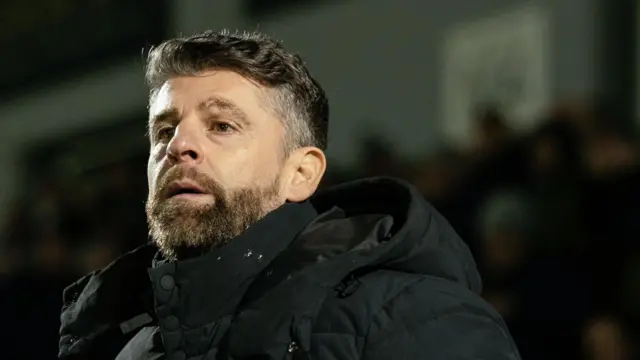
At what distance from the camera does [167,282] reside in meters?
1.47

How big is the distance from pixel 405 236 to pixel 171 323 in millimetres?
305

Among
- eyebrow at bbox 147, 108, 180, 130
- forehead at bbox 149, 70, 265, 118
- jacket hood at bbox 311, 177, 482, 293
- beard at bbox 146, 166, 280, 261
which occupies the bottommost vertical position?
jacket hood at bbox 311, 177, 482, 293

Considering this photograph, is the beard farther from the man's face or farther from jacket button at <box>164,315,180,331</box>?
jacket button at <box>164,315,180,331</box>

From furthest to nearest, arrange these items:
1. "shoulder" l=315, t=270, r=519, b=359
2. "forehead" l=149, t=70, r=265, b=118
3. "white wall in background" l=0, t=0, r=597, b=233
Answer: "white wall in background" l=0, t=0, r=597, b=233 → "forehead" l=149, t=70, r=265, b=118 → "shoulder" l=315, t=270, r=519, b=359

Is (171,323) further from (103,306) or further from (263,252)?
(103,306)

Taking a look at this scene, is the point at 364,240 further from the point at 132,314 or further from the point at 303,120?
the point at 132,314

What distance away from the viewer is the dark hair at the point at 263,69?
156 cm

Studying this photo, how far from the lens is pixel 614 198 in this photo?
284cm

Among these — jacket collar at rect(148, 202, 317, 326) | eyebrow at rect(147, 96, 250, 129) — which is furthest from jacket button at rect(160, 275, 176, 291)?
eyebrow at rect(147, 96, 250, 129)

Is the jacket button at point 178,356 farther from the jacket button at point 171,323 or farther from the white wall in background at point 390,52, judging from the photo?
Answer: the white wall in background at point 390,52

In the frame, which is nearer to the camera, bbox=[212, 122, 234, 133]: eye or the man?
the man

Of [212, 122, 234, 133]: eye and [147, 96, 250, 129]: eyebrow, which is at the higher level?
[147, 96, 250, 129]: eyebrow

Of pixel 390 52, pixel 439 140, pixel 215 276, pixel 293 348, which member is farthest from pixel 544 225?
pixel 293 348

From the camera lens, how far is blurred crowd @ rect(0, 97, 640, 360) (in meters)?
2.77
